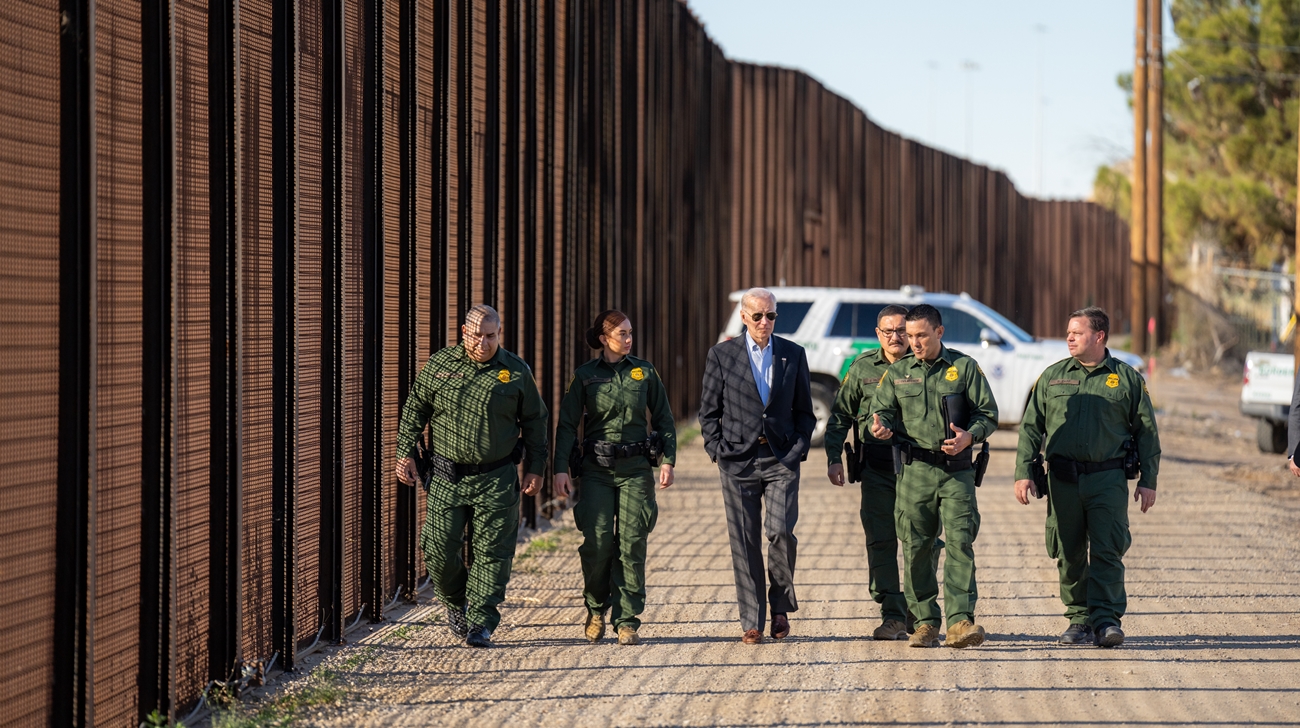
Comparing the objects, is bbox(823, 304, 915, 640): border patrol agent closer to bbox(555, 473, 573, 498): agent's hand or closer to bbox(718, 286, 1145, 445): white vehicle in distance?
bbox(555, 473, 573, 498): agent's hand

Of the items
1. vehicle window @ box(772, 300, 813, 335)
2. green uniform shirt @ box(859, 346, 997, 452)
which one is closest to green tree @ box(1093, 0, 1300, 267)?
vehicle window @ box(772, 300, 813, 335)

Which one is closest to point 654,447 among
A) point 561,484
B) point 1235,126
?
point 561,484

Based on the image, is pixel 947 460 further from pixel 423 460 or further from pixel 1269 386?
pixel 1269 386

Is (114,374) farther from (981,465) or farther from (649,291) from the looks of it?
(649,291)

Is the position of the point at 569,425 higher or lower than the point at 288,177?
lower

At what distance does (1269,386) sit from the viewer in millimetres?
18172

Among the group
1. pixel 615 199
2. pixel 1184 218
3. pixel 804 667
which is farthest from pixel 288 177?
pixel 1184 218

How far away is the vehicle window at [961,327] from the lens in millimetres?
17734

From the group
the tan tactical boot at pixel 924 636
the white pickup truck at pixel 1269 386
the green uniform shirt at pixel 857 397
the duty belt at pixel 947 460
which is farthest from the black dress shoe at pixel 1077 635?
the white pickup truck at pixel 1269 386

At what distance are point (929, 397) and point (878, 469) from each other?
51 centimetres

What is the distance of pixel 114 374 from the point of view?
5.35m

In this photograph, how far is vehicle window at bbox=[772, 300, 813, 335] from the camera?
1816 centimetres

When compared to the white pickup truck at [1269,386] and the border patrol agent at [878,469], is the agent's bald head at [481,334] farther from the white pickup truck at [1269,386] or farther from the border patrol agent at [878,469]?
the white pickup truck at [1269,386]

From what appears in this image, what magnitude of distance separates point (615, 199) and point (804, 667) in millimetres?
9910
